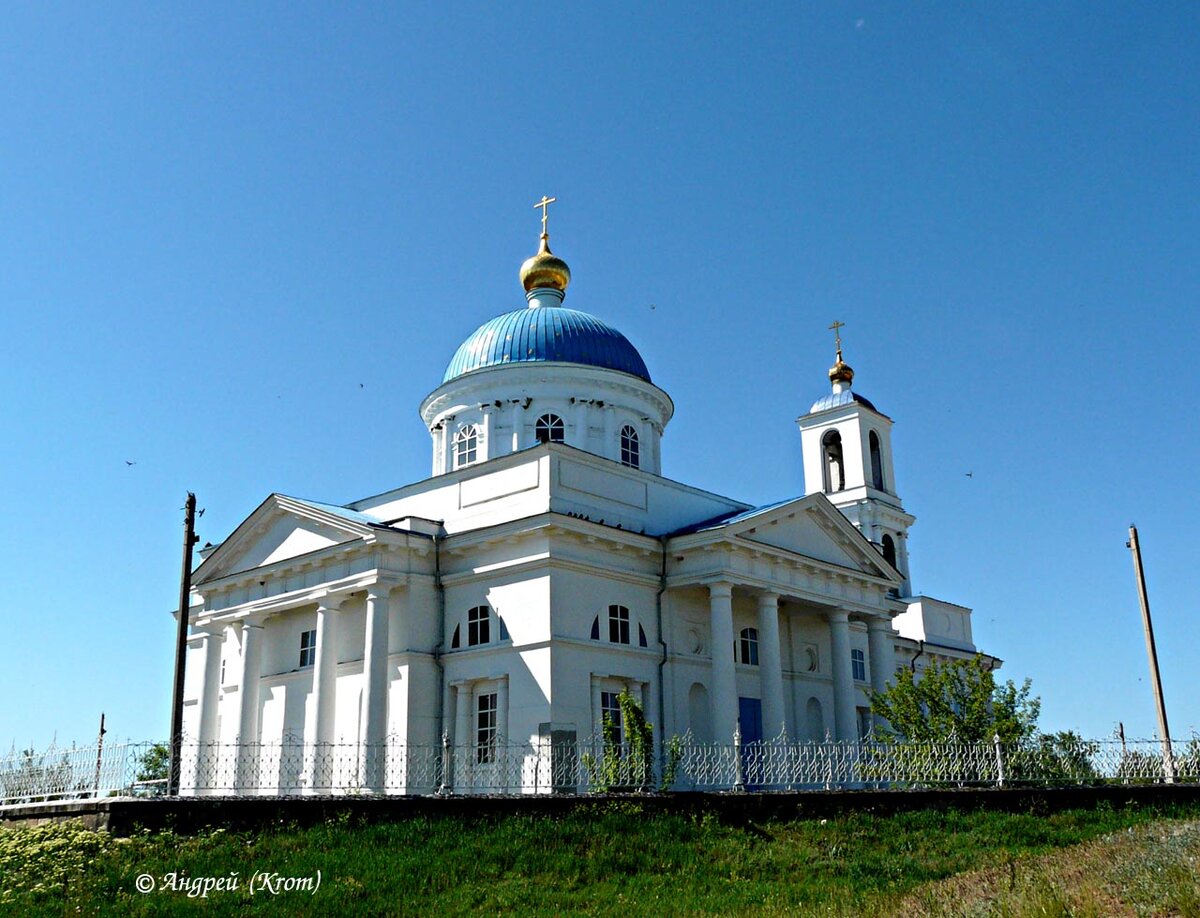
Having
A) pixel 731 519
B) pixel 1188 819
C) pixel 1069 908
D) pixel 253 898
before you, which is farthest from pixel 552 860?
pixel 731 519

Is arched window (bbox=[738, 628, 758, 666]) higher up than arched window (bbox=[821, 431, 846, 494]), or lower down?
lower down

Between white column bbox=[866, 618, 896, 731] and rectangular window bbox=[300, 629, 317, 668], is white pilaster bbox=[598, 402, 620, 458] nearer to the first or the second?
white column bbox=[866, 618, 896, 731]

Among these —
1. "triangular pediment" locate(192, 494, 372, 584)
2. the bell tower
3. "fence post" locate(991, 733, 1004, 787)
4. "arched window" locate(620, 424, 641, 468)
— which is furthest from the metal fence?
the bell tower

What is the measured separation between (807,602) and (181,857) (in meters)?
17.3

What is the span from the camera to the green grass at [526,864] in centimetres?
1012

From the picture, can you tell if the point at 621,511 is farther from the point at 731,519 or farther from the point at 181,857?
the point at 181,857

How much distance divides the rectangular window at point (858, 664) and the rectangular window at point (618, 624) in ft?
30.5

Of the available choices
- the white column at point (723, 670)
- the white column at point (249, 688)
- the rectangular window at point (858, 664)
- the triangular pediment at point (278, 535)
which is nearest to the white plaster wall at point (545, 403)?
the triangular pediment at point (278, 535)

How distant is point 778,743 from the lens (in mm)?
23391

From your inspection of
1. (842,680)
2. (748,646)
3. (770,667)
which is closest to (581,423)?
(748,646)

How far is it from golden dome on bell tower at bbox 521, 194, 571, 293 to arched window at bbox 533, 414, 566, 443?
553 cm

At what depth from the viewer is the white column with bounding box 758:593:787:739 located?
23.6 metres

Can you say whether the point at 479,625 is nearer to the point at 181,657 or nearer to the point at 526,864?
the point at 181,657

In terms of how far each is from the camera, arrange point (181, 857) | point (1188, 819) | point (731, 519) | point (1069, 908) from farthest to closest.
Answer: point (731, 519) → point (1188, 819) → point (181, 857) → point (1069, 908)
